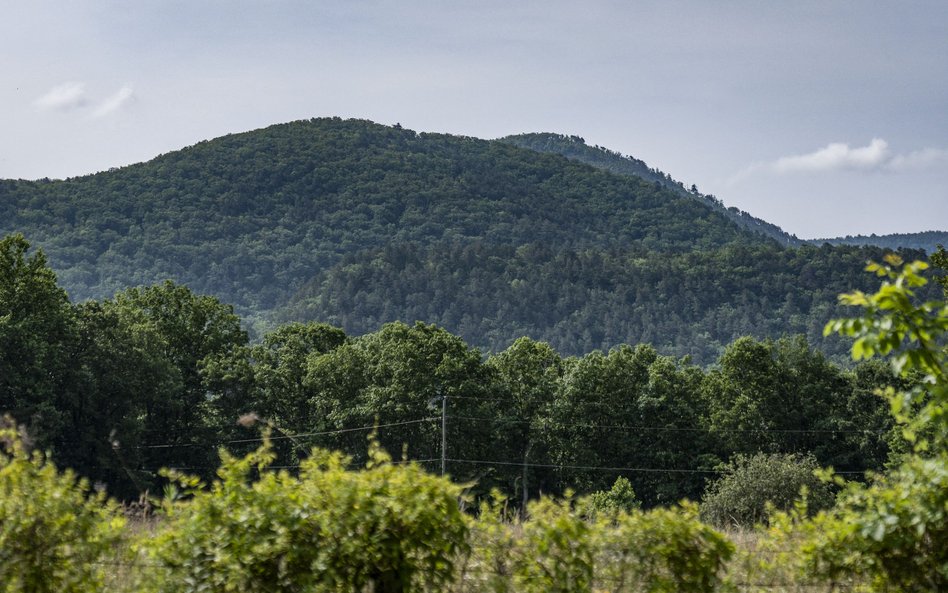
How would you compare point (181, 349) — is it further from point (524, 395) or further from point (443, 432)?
point (524, 395)

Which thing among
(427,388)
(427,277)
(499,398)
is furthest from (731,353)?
(427,277)

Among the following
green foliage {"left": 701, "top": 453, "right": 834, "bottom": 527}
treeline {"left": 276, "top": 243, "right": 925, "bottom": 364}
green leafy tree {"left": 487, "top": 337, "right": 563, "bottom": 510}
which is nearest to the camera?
green foliage {"left": 701, "top": 453, "right": 834, "bottom": 527}

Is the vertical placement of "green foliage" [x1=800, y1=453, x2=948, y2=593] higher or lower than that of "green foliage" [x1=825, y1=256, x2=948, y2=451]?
lower

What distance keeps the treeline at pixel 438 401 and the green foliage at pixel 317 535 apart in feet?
121

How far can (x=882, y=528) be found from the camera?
197 inches

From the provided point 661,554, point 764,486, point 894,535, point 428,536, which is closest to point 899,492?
point 894,535

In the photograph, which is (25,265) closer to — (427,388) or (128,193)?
(427,388)

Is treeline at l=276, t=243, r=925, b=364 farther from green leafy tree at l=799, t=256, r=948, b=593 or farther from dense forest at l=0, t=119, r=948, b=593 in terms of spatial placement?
green leafy tree at l=799, t=256, r=948, b=593

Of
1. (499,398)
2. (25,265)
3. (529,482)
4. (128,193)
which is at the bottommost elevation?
(529,482)

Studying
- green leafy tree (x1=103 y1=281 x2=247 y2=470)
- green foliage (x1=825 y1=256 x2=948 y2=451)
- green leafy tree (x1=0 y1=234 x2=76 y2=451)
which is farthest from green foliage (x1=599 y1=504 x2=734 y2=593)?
green leafy tree (x1=103 y1=281 x2=247 y2=470)

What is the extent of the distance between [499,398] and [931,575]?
4357 cm

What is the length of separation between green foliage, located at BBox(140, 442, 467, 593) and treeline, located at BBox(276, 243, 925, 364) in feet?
479

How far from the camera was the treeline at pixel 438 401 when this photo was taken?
4256 cm

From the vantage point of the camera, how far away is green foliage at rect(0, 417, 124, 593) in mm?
5297
